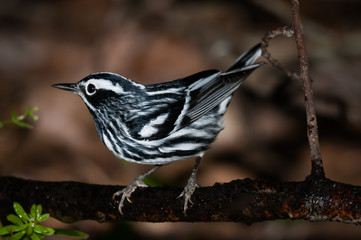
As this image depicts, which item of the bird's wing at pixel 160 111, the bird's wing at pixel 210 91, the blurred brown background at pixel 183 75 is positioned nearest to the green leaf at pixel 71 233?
the bird's wing at pixel 160 111

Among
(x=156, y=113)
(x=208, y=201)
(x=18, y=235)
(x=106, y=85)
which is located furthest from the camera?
(x=156, y=113)

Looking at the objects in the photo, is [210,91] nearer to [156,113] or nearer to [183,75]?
[156,113]

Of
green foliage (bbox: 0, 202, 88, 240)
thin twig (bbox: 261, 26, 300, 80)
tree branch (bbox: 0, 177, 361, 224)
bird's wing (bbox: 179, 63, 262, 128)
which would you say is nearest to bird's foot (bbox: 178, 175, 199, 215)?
tree branch (bbox: 0, 177, 361, 224)

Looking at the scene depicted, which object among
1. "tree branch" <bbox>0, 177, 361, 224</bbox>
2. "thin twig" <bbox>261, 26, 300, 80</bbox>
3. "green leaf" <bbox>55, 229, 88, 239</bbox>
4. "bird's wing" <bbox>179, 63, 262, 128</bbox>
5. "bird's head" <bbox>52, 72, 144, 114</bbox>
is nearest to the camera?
"tree branch" <bbox>0, 177, 361, 224</bbox>

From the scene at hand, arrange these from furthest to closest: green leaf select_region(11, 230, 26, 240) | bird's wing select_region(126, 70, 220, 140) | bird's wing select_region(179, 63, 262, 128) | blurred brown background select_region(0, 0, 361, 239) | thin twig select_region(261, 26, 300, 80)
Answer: blurred brown background select_region(0, 0, 361, 239) < bird's wing select_region(179, 63, 262, 128) < bird's wing select_region(126, 70, 220, 140) < thin twig select_region(261, 26, 300, 80) < green leaf select_region(11, 230, 26, 240)

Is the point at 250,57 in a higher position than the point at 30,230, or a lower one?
higher

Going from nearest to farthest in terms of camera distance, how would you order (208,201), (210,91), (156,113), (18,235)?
(18,235)
(208,201)
(156,113)
(210,91)

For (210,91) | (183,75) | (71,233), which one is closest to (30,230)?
(71,233)

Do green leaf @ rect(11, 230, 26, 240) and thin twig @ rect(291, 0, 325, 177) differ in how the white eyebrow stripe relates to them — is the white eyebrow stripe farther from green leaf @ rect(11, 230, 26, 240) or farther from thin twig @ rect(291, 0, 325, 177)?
thin twig @ rect(291, 0, 325, 177)
